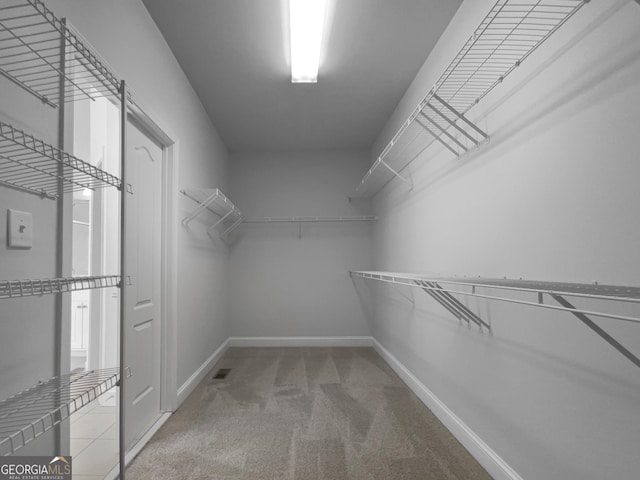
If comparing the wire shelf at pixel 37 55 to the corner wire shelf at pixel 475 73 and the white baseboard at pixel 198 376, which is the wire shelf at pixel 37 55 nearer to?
the corner wire shelf at pixel 475 73

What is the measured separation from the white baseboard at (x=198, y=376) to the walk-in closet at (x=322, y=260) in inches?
1.2

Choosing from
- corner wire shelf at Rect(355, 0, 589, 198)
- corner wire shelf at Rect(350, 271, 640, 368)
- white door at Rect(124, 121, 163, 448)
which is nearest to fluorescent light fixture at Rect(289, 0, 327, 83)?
corner wire shelf at Rect(355, 0, 589, 198)

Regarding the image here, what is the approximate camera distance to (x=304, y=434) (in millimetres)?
2152

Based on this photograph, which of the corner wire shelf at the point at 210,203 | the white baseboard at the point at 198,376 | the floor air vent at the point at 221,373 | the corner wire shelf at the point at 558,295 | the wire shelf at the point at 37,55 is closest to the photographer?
the corner wire shelf at the point at 558,295

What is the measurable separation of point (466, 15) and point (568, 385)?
6.31 feet

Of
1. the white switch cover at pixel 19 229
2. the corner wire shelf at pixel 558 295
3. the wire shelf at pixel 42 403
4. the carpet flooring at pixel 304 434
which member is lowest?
the carpet flooring at pixel 304 434

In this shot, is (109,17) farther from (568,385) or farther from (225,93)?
(568,385)

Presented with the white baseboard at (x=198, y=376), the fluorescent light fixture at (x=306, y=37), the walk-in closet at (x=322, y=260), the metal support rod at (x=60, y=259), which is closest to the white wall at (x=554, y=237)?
the walk-in closet at (x=322, y=260)

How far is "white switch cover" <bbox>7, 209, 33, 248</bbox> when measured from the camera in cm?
106

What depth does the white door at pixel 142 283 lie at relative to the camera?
2.05 metres

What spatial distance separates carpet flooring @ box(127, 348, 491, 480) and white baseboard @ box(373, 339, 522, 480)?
0.14ft

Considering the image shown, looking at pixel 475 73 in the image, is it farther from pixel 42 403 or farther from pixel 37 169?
pixel 42 403

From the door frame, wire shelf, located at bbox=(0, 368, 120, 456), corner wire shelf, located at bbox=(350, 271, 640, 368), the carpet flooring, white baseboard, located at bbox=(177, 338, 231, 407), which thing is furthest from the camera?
white baseboard, located at bbox=(177, 338, 231, 407)

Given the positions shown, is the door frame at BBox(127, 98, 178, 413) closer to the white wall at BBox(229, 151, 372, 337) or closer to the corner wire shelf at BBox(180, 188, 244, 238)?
the corner wire shelf at BBox(180, 188, 244, 238)
